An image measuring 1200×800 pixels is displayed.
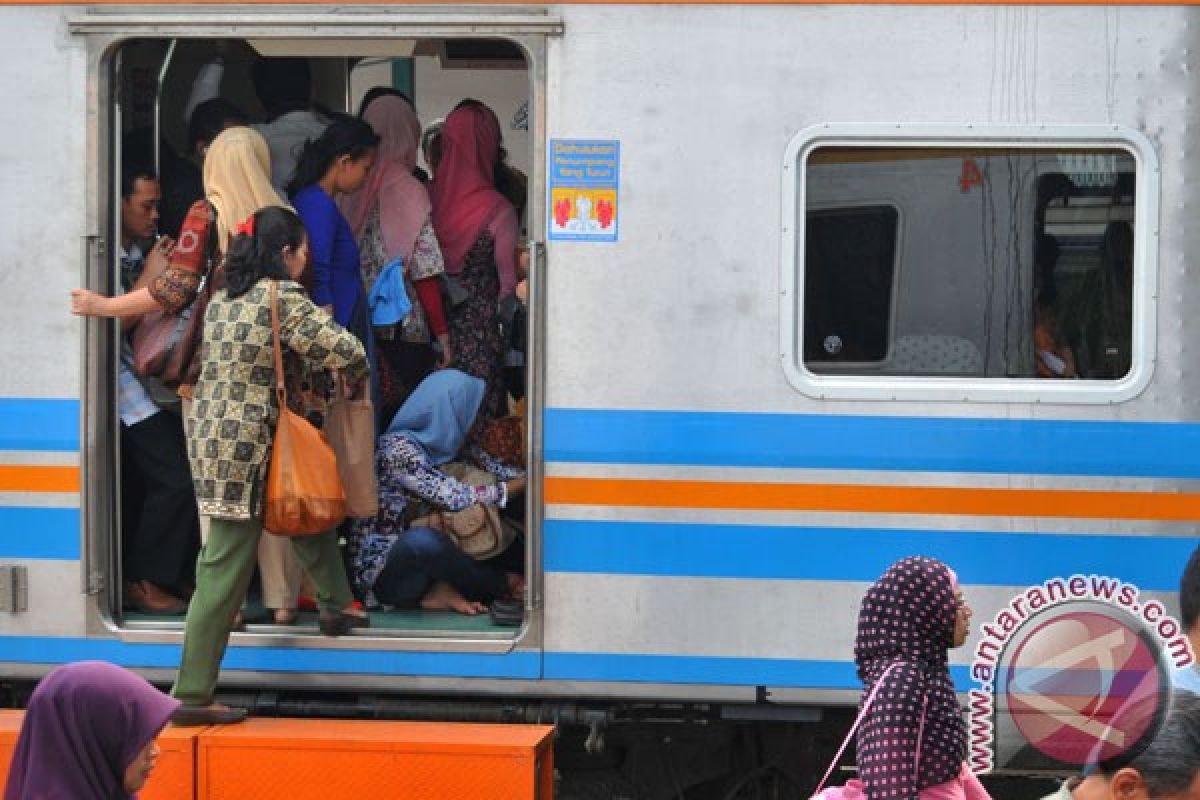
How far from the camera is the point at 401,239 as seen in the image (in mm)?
6602

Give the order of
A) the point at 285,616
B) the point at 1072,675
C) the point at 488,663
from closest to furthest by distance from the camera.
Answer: the point at 1072,675 < the point at 488,663 < the point at 285,616

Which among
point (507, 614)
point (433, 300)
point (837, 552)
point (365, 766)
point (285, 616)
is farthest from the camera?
point (433, 300)

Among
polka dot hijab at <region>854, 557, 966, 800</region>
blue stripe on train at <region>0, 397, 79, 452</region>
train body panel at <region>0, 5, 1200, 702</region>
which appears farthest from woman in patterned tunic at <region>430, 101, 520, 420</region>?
polka dot hijab at <region>854, 557, 966, 800</region>

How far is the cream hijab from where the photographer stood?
19.4ft

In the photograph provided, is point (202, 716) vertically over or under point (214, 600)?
under

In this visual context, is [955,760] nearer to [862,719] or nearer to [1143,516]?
[862,719]

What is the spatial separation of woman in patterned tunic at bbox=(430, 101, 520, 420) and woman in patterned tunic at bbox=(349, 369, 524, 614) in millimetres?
268

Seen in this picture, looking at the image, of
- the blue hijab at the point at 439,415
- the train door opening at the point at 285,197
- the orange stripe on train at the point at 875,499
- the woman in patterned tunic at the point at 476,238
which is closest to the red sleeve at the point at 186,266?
the train door opening at the point at 285,197

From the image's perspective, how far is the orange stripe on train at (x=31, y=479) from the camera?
5809mm

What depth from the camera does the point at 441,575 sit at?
242 inches

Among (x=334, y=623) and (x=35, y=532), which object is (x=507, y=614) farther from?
(x=35, y=532)

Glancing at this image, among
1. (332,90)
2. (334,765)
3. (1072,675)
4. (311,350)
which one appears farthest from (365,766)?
(332,90)

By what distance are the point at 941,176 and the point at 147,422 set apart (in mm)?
2835

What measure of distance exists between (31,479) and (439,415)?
4.55 ft
